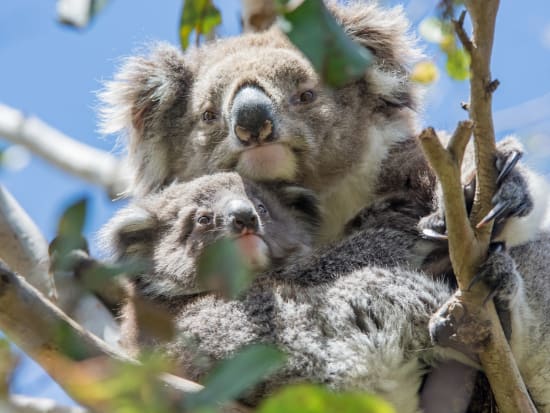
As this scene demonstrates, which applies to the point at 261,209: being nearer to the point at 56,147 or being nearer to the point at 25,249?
the point at 25,249

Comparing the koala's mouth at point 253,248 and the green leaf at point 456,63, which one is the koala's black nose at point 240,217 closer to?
the koala's mouth at point 253,248

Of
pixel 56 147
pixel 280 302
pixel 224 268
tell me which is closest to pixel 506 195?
pixel 280 302

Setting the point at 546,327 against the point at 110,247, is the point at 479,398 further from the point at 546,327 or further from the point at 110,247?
the point at 110,247

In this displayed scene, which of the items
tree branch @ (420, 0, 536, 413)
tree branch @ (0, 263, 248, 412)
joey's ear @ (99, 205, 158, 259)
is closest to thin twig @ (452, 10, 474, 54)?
tree branch @ (420, 0, 536, 413)

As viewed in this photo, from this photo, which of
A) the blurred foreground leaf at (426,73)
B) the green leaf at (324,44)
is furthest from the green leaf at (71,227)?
the blurred foreground leaf at (426,73)

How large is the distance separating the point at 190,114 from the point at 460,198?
2.14 meters

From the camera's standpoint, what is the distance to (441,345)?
2863 mm

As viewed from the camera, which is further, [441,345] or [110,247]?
[110,247]

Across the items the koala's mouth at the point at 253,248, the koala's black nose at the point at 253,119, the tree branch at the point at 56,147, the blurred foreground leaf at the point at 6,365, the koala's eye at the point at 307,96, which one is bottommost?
the blurred foreground leaf at the point at 6,365

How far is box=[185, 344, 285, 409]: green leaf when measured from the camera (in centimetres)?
146

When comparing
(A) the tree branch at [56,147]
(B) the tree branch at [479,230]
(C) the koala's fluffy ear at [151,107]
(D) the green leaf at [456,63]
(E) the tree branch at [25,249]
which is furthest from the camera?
(A) the tree branch at [56,147]

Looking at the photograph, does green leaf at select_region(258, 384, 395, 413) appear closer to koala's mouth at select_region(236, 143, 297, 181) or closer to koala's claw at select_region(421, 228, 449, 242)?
koala's claw at select_region(421, 228, 449, 242)

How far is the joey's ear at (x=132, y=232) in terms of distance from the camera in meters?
3.71

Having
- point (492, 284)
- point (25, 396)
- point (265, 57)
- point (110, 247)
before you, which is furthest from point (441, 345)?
point (265, 57)
